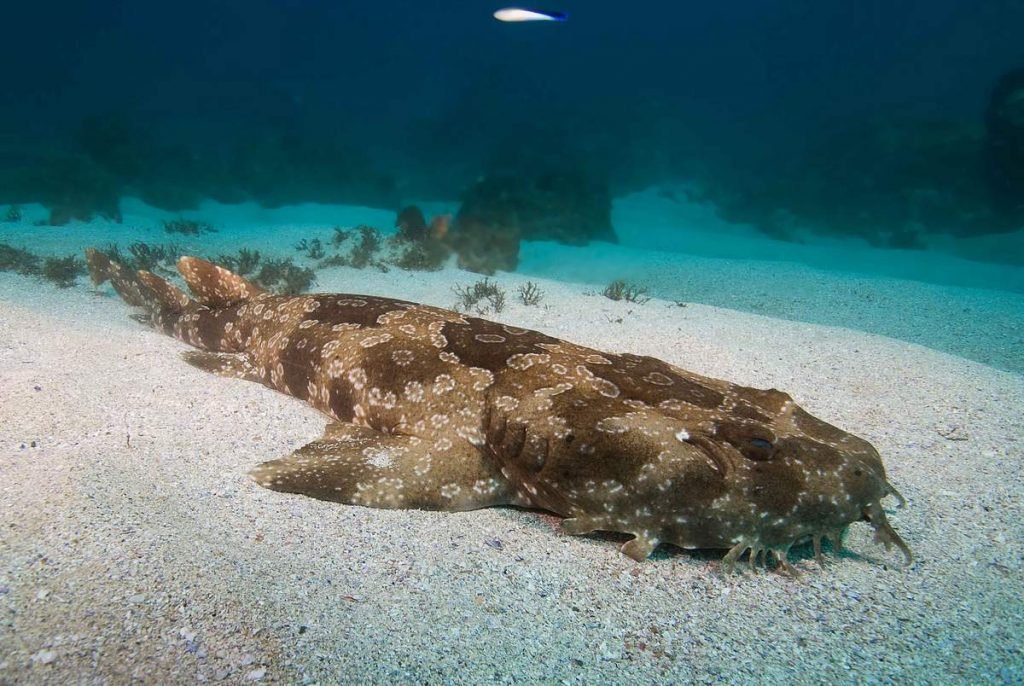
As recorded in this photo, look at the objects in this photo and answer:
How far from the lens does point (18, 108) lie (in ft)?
143

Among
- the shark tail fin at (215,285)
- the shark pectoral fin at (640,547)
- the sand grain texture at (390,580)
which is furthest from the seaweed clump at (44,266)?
the shark pectoral fin at (640,547)

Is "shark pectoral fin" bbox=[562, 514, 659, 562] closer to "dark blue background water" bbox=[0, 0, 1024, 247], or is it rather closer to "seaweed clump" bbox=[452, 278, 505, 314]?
"seaweed clump" bbox=[452, 278, 505, 314]

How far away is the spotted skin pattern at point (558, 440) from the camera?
3107 millimetres

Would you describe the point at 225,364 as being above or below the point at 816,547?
below

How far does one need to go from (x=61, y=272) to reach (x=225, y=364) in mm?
6278

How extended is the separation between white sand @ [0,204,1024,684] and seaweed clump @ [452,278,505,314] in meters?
4.59

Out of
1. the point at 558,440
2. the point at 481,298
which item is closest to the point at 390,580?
the point at 558,440

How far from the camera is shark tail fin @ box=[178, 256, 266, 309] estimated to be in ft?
20.4

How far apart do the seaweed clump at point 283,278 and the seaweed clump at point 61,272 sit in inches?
120

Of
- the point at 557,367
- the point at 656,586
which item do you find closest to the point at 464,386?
the point at 557,367

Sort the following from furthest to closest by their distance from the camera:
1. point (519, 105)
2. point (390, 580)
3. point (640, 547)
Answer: point (519, 105) < point (640, 547) < point (390, 580)

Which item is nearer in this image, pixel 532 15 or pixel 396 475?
pixel 396 475

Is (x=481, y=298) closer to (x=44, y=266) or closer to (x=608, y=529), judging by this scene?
(x=608, y=529)

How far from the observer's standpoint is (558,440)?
3.57m
